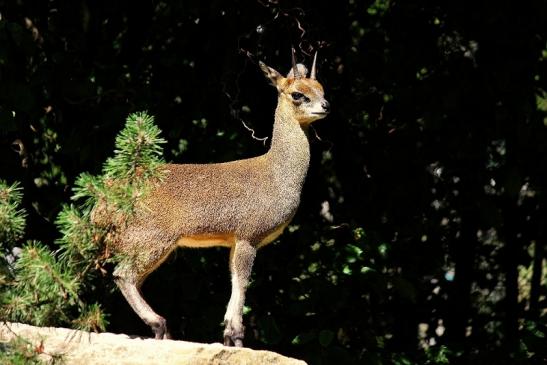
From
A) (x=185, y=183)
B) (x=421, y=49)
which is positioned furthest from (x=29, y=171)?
(x=421, y=49)

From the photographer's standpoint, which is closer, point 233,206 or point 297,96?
point 233,206

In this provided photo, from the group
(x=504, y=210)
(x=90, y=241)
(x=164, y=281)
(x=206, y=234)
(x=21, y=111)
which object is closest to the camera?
(x=90, y=241)

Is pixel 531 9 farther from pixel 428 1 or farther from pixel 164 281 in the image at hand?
pixel 164 281

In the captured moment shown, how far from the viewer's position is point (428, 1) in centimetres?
648

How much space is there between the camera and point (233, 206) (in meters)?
4.67

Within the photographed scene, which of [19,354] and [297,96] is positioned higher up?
[297,96]

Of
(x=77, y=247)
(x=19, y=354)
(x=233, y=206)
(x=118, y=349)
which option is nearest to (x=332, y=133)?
(x=233, y=206)

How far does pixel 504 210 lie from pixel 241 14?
2.29 metres

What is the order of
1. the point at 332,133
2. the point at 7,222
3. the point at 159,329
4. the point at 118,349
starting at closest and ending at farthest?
the point at 7,222, the point at 118,349, the point at 159,329, the point at 332,133

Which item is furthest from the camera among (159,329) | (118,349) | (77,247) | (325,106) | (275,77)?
(275,77)

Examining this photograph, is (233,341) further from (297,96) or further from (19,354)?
(19,354)

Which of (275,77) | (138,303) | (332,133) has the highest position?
(275,77)

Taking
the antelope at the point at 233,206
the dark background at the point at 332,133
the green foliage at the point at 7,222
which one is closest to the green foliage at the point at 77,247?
the green foliage at the point at 7,222

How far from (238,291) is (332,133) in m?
2.33
